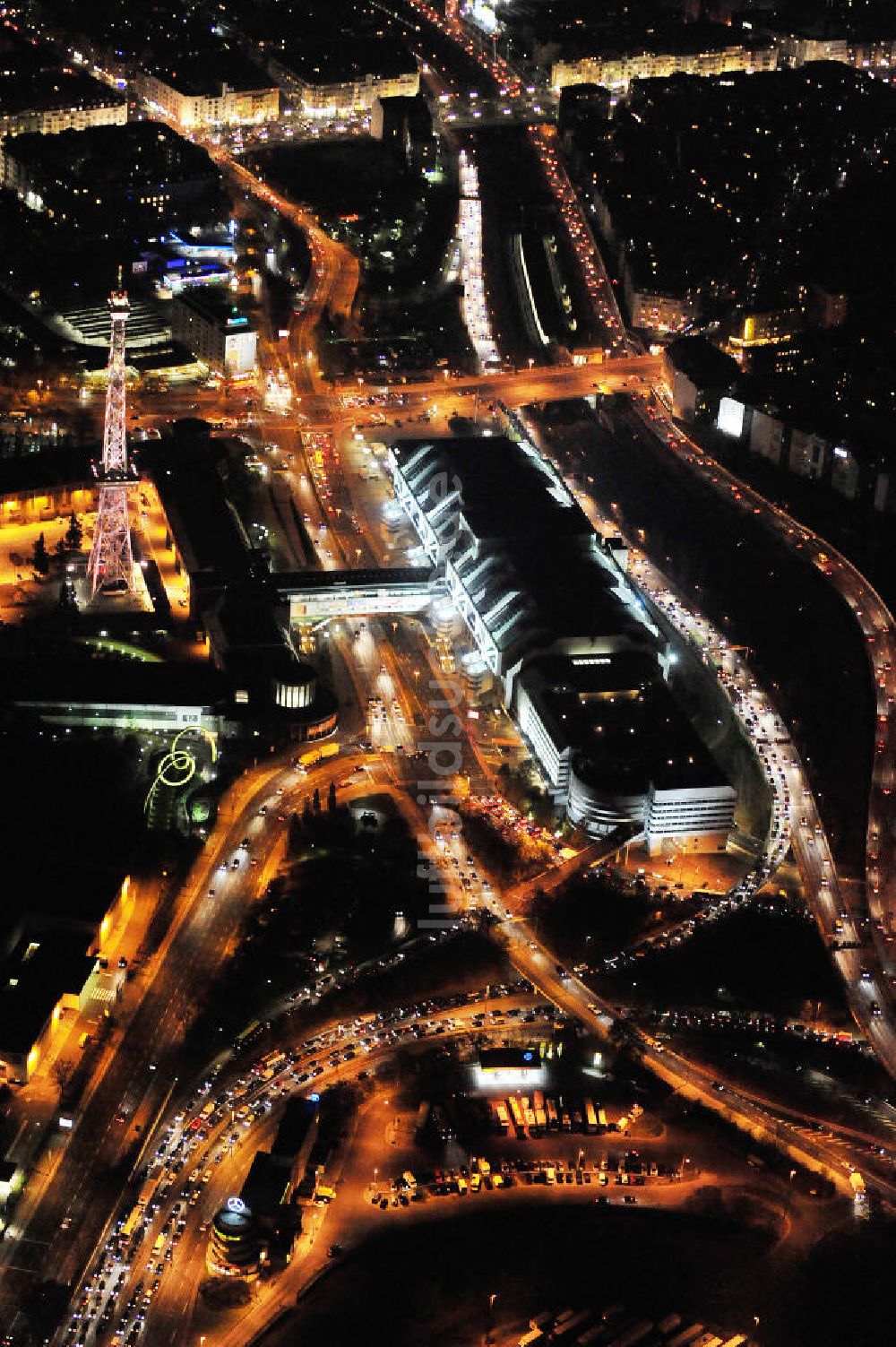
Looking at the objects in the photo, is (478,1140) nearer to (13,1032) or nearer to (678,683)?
(13,1032)

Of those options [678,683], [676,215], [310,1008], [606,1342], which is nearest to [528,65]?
[676,215]

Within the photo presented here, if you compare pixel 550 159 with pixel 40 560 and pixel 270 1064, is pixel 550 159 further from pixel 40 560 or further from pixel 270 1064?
pixel 270 1064

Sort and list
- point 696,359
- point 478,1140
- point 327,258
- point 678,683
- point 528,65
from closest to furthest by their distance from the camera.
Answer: point 478,1140 < point 678,683 < point 696,359 < point 327,258 < point 528,65

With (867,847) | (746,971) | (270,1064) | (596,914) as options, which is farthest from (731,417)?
(270,1064)

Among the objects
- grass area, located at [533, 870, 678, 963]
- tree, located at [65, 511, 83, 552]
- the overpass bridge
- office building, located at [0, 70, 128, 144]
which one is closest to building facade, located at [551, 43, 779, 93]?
office building, located at [0, 70, 128, 144]

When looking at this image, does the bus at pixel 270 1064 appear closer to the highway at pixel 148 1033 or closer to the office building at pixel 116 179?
the highway at pixel 148 1033

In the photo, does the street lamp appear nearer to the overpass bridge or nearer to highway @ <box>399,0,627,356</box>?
the overpass bridge
